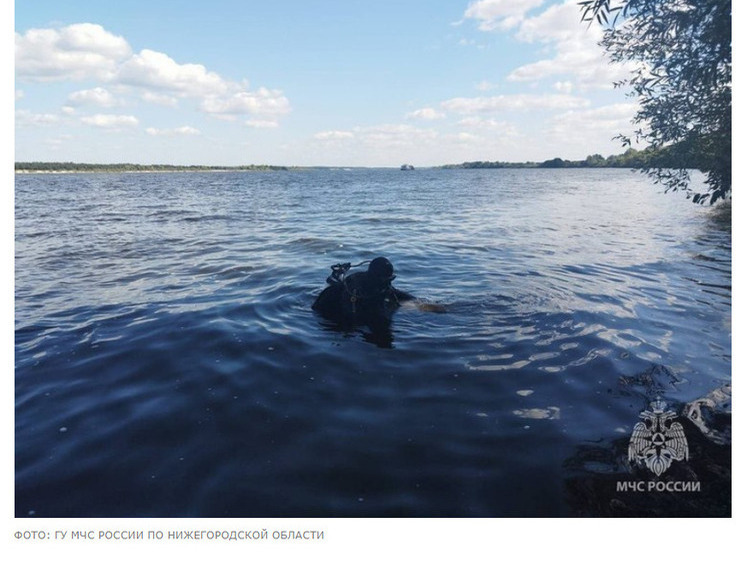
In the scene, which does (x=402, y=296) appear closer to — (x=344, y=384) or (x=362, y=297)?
(x=362, y=297)

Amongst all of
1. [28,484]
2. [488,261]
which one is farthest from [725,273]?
[28,484]

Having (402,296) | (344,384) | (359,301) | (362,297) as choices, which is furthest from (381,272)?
(344,384)

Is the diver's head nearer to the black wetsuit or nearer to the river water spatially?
the black wetsuit

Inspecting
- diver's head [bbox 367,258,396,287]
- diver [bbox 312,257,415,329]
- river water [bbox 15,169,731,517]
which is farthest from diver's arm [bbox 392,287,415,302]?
diver's head [bbox 367,258,396,287]

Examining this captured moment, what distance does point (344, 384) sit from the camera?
22.0 feet

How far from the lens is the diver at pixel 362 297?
919 cm

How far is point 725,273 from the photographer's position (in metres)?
13.5

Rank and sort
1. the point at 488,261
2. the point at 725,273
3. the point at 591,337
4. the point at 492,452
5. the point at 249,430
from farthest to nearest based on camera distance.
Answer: the point at 488,261, the point at 725,273, the point at 591,337, the point at 249,430, the point at 492,452

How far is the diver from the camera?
30.1 ft

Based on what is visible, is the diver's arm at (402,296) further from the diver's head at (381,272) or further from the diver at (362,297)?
the diver's head at (381,272)

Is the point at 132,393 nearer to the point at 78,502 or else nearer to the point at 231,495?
the point at 78,502

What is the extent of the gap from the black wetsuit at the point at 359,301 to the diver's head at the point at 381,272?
0.03 m

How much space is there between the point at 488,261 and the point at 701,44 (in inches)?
384

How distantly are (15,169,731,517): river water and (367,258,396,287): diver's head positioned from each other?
0.89m
